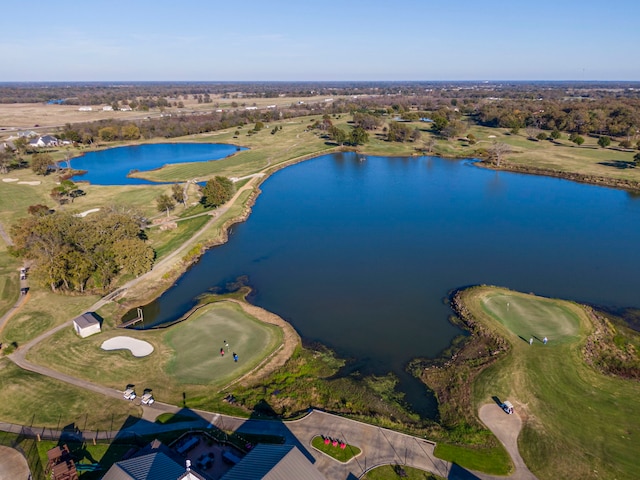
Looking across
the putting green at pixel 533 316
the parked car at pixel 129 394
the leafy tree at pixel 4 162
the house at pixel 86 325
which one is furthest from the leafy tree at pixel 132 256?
the leafy tree at pixel 4 162

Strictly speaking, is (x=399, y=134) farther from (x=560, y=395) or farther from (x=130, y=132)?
(x=560, y=395)

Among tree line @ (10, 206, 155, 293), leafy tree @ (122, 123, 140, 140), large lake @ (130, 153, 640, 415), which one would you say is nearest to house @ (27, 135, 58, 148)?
leafy tree @ (122, 123, 140, 140)

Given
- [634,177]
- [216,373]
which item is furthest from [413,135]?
[216,373]

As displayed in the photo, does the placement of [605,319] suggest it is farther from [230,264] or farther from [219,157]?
[219,157]

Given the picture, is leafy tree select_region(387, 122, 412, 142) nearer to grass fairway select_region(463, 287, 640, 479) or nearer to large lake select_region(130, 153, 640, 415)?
large lake select_region(130, 153, 640, 415)

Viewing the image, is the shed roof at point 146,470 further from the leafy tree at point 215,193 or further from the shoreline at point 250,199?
the leafy tree at point 215,193

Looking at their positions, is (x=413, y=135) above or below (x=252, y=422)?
above

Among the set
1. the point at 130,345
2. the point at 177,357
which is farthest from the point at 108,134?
the point at 177,357
